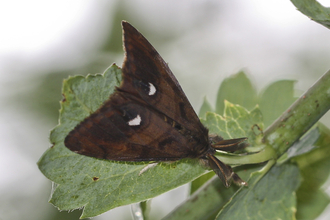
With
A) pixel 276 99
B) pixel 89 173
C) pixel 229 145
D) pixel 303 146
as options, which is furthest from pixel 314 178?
pixel 89 173

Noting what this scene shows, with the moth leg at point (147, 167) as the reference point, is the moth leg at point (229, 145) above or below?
above

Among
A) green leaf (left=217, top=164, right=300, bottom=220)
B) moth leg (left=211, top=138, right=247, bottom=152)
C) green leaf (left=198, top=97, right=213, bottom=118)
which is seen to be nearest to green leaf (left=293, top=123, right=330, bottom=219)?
green leaf (left=217, top=164, right=300, bottom=220)

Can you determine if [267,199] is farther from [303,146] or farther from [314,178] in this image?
[314,178]

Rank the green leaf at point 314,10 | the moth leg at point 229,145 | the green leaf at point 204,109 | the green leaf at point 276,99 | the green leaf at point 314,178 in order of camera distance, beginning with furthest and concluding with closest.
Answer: the green leaf at point 204,109, the green leaf at point 276,99, the green leaf at point 314,178, the moth leg at point 229,145, the green leaf at point 314,10

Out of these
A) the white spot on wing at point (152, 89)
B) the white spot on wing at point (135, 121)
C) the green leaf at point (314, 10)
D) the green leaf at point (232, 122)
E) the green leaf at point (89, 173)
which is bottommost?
the green leaf at point (89, 173)

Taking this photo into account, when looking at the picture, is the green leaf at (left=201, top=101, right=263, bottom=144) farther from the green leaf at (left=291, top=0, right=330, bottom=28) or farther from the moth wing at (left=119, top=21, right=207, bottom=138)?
the green leaf at (left=291, top=0, right=330, bottom=28)

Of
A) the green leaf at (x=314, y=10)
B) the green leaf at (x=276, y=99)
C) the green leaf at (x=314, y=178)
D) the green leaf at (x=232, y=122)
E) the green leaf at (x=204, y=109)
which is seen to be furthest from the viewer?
the green leaf at (x=204, y=109)

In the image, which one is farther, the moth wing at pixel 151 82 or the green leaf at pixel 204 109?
the green leaf at pixel 204 109

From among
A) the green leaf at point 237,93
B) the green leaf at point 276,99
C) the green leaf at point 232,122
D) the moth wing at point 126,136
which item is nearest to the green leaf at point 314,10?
the green leaf at point 232,122

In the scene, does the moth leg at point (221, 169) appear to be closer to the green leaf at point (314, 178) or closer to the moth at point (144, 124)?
the moth at point (144, 124)
